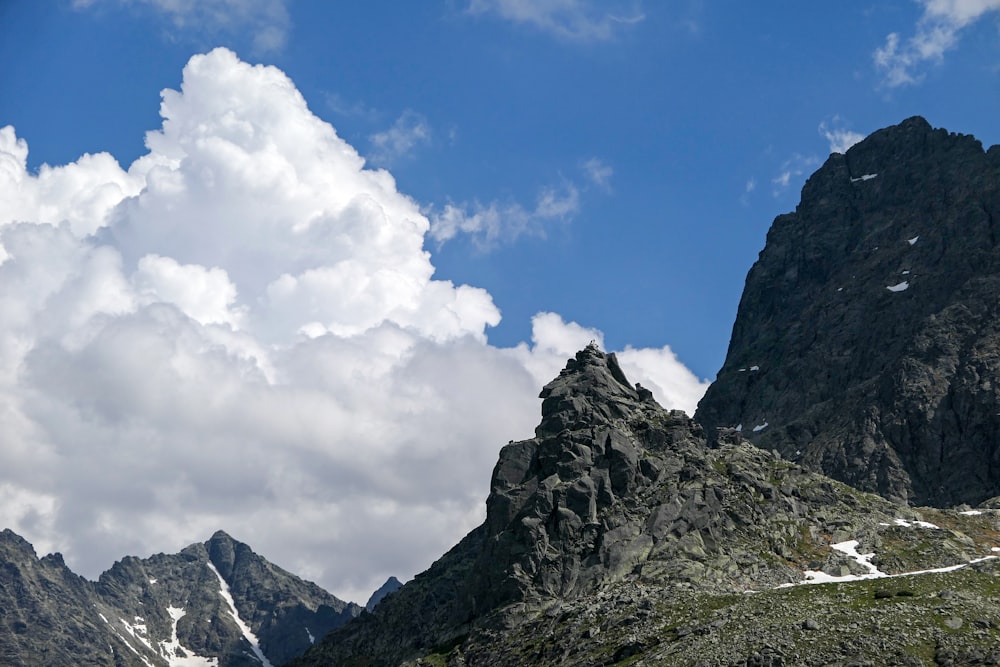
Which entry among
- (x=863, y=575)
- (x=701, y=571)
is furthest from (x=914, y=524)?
(x=701, y=571)

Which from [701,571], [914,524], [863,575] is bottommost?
[863,575]

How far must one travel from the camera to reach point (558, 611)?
161 m

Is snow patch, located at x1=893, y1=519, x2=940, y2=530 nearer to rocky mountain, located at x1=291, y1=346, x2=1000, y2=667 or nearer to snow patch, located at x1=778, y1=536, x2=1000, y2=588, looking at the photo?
rocky mountain, located at x1=291, y1=346, x2=1000, y2=667

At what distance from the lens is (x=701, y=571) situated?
163 metres

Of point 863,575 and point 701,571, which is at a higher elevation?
point 701,571

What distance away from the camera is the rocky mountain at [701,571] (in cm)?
12862

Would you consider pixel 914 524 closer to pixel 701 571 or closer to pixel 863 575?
pixel 863 575

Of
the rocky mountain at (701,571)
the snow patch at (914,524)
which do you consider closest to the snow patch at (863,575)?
the rocky mountain at (701,571)

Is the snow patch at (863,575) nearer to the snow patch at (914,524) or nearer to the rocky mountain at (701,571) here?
the rocky mountain at (701,571)

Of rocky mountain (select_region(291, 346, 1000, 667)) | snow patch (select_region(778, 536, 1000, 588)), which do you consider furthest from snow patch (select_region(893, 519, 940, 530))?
snow patch (select_region(778, 536, 1000, 588))

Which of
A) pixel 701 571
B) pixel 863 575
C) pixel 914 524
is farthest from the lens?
pixel 914 524

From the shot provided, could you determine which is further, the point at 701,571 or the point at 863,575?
the point at 701,571

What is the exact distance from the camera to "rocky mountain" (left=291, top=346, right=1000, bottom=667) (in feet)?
422

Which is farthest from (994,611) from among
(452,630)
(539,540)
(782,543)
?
(452,630)
